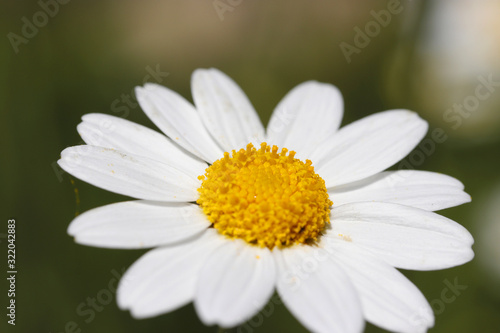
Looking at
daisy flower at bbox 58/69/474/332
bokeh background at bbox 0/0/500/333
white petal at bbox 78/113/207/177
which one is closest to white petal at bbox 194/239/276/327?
daisy flower at bbox 58/69/474/332

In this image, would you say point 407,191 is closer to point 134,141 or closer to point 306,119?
point 306,119

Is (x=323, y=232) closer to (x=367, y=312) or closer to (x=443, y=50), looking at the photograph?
(x=367, y=312)

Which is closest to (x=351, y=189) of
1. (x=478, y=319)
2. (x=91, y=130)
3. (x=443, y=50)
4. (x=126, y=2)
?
(x=91, y=130)

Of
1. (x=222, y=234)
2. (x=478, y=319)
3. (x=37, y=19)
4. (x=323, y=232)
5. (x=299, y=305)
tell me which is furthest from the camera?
(x=37, y=19)

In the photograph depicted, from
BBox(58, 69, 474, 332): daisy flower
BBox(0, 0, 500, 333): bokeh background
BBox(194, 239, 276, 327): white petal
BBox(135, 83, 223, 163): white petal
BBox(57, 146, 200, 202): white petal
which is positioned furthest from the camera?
BBox(0, 0, 500, 333): bokeh background

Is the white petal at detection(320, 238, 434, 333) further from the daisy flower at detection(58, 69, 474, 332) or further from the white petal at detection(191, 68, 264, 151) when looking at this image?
the white petal at detection(191, 68, 264, 151)

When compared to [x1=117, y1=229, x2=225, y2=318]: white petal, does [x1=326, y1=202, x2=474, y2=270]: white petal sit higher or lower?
lower
